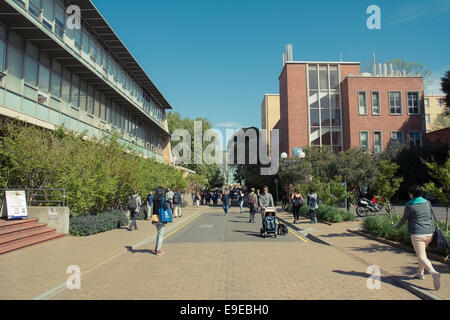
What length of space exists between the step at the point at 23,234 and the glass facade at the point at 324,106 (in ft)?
127

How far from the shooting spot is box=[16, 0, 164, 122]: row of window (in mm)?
17922

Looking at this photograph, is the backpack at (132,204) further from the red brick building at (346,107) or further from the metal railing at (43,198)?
the red brick building at (346,107)

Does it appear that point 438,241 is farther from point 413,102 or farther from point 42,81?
point 413,102

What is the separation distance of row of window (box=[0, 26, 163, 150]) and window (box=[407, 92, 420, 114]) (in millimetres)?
35884

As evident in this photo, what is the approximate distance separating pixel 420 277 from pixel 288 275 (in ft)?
7.90

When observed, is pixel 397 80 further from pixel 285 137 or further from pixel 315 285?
pixel 315 285

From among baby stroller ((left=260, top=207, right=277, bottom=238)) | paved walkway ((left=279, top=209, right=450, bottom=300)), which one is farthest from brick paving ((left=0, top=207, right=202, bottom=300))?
paved walkway ((left=279, top=209, right=450, bottom=300))

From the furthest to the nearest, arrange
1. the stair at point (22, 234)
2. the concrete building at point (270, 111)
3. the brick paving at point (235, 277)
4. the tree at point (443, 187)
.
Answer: the concrete building at point (270, 111), the stair at point (22, 234), the tree at point (443, 187), the brick paving at point (235, 277)

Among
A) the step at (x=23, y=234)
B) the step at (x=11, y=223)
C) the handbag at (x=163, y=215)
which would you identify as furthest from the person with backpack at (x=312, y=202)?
the step at (x=11, y=223)

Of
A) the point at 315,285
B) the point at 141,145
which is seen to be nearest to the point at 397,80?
the point at 141,145

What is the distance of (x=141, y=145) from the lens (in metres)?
37.9

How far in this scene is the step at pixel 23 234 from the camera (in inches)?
393

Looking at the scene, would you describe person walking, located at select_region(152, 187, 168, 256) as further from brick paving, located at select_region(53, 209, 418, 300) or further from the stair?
the stair
